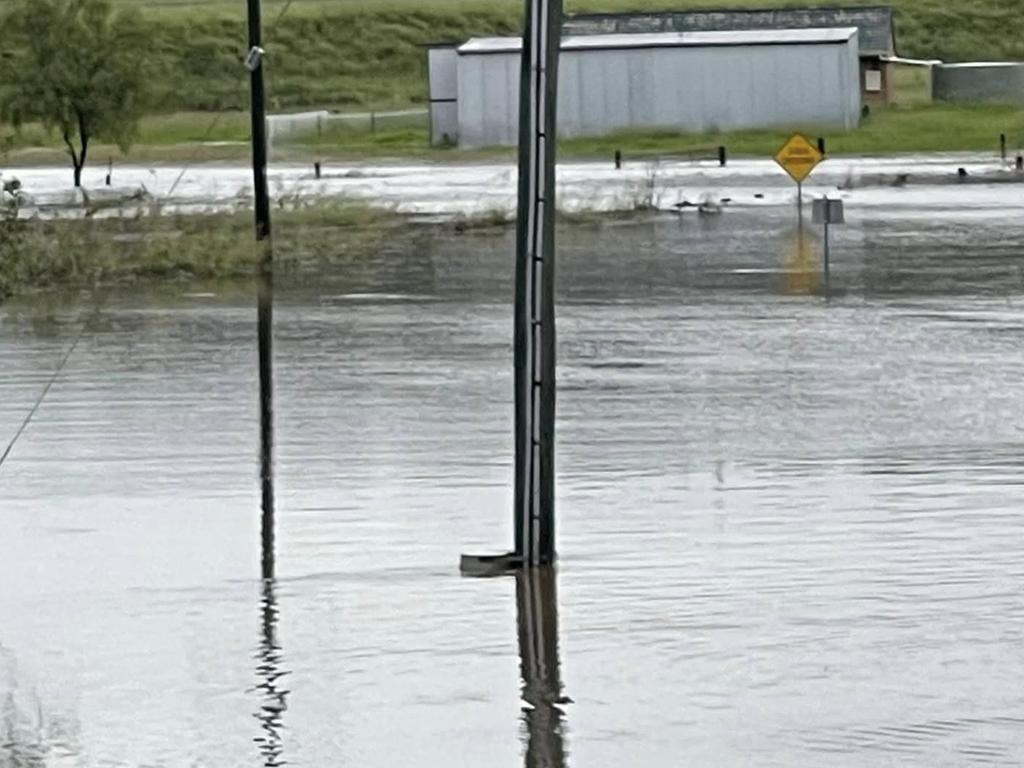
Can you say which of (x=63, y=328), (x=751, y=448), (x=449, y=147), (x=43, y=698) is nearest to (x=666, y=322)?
(x=63, y=328)

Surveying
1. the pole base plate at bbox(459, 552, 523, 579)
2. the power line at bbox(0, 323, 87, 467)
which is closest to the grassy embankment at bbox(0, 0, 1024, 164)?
the power line at bbox(0, 323, 87, 467)

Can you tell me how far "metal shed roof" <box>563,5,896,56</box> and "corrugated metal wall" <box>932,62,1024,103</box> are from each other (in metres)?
2.51

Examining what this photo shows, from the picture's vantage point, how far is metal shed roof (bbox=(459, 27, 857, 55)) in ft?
259

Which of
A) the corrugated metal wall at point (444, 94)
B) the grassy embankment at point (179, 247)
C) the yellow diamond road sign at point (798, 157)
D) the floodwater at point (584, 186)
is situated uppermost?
the corrugated metal wall at point (444, 94)

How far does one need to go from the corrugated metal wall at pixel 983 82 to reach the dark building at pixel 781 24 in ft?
7.97

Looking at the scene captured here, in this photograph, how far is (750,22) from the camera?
89688mm

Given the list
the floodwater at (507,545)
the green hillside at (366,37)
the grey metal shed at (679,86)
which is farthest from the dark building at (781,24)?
the floodwater at (507,545)

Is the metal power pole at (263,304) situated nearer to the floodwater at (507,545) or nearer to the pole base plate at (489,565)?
the floodwater at (507,545)

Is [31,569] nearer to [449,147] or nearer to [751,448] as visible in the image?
[751,448]

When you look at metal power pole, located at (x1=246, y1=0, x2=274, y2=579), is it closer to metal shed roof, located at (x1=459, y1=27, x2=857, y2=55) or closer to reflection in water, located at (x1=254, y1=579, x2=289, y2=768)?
reflection in water, located at (x1=254, y1=579, x2=289, y2=768)

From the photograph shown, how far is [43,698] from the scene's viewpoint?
933 centimetres

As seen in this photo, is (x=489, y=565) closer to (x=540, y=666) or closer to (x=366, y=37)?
→ (x=540, y=666)

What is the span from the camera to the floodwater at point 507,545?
8.77 m

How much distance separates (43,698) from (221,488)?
202 inches
